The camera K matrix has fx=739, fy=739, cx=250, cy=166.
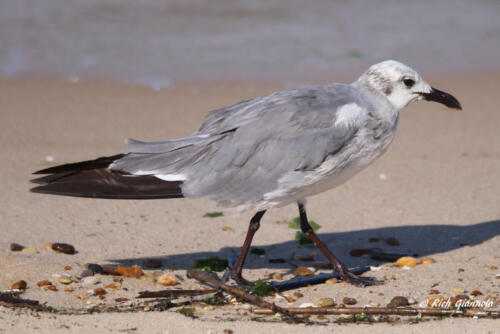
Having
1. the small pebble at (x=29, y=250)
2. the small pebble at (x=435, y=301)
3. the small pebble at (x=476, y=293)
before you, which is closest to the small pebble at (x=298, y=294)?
the small pebble at (x=435, y=301)

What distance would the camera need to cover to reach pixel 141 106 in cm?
1016

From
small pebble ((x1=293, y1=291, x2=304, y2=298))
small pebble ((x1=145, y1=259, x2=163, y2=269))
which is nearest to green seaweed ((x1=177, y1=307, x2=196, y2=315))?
small pebble ((x1=293, y1=291, x2=304, y2=298))

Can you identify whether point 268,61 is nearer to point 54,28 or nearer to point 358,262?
point 54,28

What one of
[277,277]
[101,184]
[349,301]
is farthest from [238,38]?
[349,301]

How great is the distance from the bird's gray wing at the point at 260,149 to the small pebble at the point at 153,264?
0.83m

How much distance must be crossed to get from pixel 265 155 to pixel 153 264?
1.27 metres

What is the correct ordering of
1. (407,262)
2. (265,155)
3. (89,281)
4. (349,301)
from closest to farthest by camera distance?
(349,301) < (265,155) < (89,281) < (407,262)

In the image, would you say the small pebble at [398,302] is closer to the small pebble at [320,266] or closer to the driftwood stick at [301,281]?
the driftwood stick at [301,281]

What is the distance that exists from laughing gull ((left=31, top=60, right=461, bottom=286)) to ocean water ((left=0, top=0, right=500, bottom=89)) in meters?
6.56

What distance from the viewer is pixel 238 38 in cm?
1398

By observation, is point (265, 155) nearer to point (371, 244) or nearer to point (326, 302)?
point (326, 302)

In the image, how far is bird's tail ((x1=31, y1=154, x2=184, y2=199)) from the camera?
4699 mm

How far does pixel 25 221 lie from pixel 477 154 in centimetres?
509

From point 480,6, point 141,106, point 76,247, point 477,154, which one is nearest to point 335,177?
point 76,247
